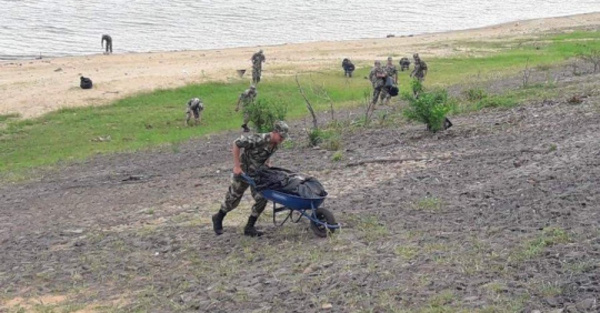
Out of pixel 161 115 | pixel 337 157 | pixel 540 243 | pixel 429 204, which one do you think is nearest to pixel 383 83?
pixel 161 115

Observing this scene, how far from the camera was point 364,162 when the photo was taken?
47.5 feet

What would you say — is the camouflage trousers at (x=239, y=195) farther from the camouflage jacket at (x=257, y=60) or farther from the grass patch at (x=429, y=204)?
the camouflage jacket at (x=257, y=60)

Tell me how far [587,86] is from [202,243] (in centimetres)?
1286

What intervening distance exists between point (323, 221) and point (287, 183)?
675 millimetres

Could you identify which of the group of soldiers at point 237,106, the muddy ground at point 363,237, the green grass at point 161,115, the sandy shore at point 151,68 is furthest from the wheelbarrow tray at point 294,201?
the sandy shore at point 151,68

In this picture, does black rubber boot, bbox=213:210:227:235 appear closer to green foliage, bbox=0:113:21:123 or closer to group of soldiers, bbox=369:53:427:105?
group of soldiers, bbox=369:53:427:105

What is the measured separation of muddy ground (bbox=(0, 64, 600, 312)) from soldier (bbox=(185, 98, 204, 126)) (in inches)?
296

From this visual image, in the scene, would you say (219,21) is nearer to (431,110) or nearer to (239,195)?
(431,110)

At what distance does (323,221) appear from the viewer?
973cm

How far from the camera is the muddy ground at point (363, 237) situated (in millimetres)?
7414

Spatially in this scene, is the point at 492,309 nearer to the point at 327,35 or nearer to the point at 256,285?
the point at 256,285

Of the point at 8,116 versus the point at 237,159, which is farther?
the point at 8,116

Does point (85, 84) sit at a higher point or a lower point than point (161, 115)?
higher

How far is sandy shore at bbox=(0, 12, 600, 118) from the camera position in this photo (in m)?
27.5
